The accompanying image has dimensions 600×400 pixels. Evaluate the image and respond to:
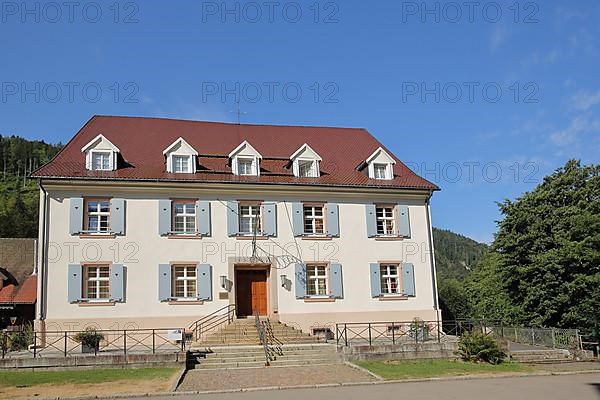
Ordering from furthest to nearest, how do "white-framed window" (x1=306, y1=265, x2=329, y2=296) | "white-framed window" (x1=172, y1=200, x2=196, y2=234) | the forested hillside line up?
the forested hillside < "white-framed window" (x1=306, y1=265, x2=329, y2=296) < "white-framed window" (x1=172, y1=200, x2=196, y2=234)

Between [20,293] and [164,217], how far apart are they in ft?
51.9

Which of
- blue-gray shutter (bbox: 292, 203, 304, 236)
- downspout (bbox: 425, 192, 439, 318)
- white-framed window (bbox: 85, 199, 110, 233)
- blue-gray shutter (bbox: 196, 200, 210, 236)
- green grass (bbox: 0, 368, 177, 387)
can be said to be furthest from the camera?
downspout (bbox: 425, 192, 439, 318)

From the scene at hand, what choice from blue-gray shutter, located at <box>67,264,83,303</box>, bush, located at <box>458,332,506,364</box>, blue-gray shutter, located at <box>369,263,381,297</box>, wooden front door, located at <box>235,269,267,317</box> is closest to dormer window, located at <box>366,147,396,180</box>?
blue-gray shutter, located at <box>369,263,381,297</box>

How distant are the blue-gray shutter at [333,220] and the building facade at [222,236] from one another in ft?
0.16

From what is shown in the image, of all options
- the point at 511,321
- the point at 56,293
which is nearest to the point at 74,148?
the point at 56,293

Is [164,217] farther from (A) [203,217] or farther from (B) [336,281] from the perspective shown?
(B) [336,281]

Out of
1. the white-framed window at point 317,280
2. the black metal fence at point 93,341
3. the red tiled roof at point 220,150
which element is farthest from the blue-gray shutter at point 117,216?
the white-framed window at point 317,280

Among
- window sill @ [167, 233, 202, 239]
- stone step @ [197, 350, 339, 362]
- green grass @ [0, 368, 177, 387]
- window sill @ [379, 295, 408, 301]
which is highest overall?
window sill @ [167, 233, 202, 239]

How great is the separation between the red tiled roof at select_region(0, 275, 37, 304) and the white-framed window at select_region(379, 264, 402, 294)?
69.0 feet

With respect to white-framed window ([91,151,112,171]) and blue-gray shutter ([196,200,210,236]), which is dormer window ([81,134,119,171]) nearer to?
white-framed window ([91,151,112,171])

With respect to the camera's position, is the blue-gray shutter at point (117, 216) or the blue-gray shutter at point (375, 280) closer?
the blue-gray shutter at point (117, 216)

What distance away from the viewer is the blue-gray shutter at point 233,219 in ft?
84.7

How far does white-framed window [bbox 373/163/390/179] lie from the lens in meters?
28.5

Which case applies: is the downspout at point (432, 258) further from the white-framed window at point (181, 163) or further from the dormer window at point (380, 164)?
the white-framed window at point (181, 163)
